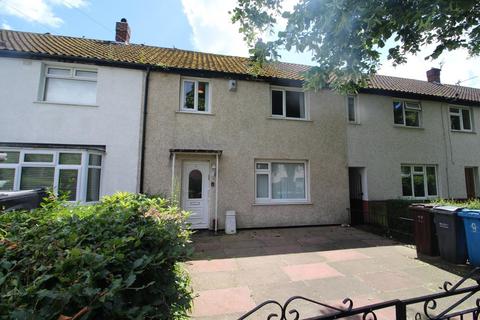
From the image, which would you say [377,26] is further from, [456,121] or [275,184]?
[456,121]

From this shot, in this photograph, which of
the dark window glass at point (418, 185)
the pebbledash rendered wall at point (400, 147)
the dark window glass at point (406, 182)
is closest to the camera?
the pebbledash rendered wall at point (400, 147)

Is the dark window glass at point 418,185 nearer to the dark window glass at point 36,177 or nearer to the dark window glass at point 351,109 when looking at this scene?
the dark window glass at point 351,109

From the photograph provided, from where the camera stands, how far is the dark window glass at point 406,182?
10.6 meters

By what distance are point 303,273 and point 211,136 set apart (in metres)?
5.56

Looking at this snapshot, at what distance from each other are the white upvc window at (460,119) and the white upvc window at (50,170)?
51.3 ft

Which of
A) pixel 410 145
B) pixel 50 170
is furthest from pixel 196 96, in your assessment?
pixel 410 145

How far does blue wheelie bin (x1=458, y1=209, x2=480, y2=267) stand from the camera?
16.3ft

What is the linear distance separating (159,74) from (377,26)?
6809 mm

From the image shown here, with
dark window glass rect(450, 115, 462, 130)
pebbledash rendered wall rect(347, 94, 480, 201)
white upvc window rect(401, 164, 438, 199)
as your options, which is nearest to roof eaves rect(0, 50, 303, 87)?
pebbledash rendered wall rect(347, 94, 480, 201)

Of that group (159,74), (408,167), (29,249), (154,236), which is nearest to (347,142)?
(408,167)

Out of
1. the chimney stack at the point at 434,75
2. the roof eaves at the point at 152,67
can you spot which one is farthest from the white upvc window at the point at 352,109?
the chimney stack at the point at 434,75

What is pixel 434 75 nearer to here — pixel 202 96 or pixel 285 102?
pixel 285 102

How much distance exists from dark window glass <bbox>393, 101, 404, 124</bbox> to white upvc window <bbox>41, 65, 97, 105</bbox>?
12105 millimetres

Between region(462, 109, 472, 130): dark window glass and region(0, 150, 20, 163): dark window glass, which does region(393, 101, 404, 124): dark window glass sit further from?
region(0, 150, 20, 163): dark window glass
